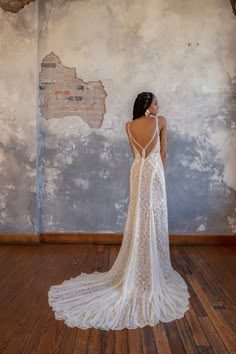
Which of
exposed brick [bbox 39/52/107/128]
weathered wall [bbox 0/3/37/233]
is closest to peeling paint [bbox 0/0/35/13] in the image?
weathered wall [bbox 0/3/37/233]

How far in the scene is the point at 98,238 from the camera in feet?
15.3

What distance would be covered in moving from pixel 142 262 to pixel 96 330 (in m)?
0.76

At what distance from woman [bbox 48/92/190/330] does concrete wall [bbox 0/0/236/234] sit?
4.33ft

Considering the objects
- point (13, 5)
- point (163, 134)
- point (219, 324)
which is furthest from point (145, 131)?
point (13, 5)

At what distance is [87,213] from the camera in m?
4.68

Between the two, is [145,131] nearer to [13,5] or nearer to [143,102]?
[143,102]

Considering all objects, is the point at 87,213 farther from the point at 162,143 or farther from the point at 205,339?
the point at 205,339

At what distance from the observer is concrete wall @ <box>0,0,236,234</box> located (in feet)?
14.5

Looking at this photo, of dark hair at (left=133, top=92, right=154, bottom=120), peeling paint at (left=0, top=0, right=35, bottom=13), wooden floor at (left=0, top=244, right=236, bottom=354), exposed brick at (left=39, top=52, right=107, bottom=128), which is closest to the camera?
wooden floor at (left=0, top=244, right=236, bottom=354)

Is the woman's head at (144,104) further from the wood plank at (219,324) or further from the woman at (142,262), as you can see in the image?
the wood plank at (219,324)

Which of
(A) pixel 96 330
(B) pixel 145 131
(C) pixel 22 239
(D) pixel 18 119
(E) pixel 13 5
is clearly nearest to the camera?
(A) pixel 96 330

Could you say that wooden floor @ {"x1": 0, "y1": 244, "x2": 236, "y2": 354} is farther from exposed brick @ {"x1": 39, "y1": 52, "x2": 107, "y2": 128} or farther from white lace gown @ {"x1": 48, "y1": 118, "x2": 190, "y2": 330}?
exposed brick @ {"x1": 39, "y1": 52, "x2": 107, "y2": 128}

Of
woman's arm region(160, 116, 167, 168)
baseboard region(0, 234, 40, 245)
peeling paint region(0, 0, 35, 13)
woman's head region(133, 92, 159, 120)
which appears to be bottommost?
baseboard region(0, 234, 40, 245)

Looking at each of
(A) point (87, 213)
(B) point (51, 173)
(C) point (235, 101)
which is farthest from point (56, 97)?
(C) point (235, 101)
